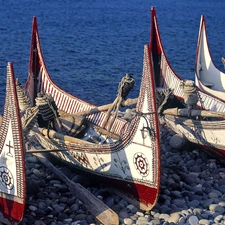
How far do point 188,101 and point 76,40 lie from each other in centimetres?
3202

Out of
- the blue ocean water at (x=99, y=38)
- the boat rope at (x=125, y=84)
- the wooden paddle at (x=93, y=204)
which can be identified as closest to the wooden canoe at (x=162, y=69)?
the boat rope at (x=125, y=84)

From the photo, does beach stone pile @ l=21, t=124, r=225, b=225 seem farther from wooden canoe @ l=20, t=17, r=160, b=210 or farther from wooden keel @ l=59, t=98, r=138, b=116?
wooden keel @ l=59, t=98, r=138, b=116

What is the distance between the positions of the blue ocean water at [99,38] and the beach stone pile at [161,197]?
40.7 feet

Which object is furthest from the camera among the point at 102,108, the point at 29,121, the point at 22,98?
the point at 22,98

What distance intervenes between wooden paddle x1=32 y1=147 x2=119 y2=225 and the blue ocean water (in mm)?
14026

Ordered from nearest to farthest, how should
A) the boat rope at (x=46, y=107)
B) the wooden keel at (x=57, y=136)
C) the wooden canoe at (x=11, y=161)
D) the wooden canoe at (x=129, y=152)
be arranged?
the wooden canoe at (x=11, y=161) → the wooden canoe at (x=129, y=152) → the wooden keel at (x=57, y=136) → the boat rope at (x=46, y=107)

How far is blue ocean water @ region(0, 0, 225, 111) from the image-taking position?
35159 millimetres

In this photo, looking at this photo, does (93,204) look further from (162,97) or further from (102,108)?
→ (162,97)

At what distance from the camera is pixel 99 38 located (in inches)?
1949

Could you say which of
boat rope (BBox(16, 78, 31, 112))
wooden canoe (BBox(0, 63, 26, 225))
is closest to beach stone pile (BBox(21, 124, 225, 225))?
wooden canoe (BBox(0, 63, 26, 225))

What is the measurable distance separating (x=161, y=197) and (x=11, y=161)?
13.2 ft

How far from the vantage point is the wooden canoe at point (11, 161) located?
42.1ft

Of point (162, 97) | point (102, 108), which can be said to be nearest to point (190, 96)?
point (162, 97)

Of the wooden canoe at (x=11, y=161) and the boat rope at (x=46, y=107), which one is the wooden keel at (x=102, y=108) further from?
the wooden canoe at (x=11, y=161)
